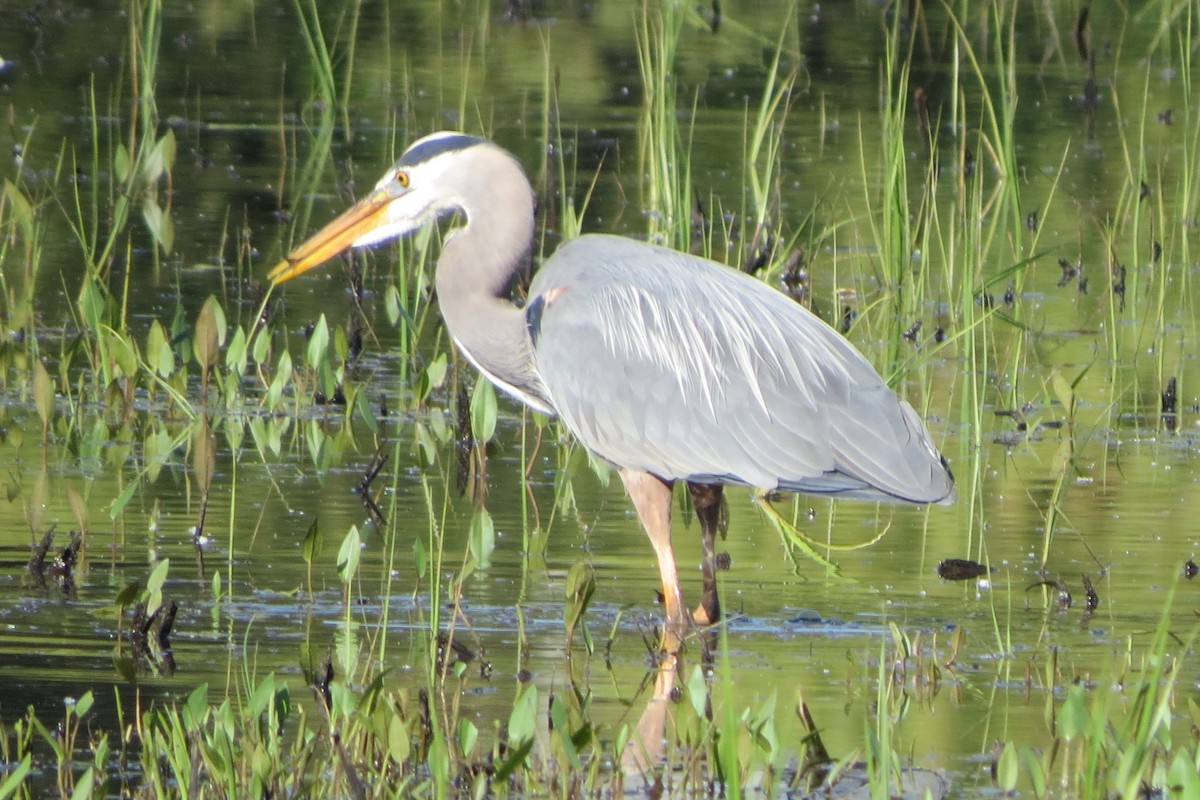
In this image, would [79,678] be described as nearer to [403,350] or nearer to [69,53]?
[403,350]

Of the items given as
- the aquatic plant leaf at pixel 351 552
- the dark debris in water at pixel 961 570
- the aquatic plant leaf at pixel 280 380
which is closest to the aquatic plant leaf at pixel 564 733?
the aquatic plant leaf at pixel 351 552

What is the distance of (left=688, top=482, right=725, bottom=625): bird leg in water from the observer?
589cm

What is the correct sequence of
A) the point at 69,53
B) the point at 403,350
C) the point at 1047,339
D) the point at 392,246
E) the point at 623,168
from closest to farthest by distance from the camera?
the point at 403,350
the point at 1047,339
the point at 392,246
the point at 623,168
the point at 69,53

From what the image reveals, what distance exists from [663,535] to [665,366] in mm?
537

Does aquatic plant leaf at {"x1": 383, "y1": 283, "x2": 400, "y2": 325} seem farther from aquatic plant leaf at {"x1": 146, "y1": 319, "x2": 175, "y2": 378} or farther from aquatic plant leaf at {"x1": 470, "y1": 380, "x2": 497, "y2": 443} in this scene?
aquatic plant leaf at {"x1": 470, "y1": 380, "x2": 497, "y2": 443}

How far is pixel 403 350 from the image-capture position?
803 centimetres

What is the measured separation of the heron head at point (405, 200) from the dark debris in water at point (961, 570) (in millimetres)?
1831

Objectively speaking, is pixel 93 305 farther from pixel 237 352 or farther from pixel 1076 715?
pixel 1076 715

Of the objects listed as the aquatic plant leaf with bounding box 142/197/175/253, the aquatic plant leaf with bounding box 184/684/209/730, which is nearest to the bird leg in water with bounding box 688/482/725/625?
the aquatic plant leaf with bounding box 184/684/209/730

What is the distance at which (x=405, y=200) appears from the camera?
22.7ft

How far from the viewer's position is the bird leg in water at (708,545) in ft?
19.3

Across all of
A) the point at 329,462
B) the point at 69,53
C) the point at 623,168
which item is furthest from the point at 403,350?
the point at 69,53

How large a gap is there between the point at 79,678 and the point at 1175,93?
12416 millimetres

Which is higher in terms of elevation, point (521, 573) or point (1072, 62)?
point (1072, 62)
